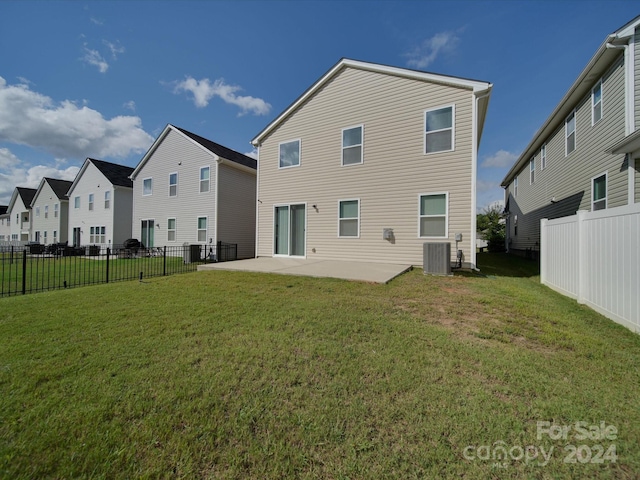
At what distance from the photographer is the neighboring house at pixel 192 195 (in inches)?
559

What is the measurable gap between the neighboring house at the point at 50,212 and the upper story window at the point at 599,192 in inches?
Result: 1505

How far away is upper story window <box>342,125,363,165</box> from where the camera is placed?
9.82 metres

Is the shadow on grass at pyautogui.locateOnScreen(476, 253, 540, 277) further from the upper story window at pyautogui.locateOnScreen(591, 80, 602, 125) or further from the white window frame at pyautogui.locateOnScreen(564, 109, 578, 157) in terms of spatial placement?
the upper story window at pyautogui.locateOnScreen(591, 80, 602, 125)

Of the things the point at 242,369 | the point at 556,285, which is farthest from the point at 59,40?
the point at 556,285

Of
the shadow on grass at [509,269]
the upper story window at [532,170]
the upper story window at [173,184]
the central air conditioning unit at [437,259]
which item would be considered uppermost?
the upper story window at [532,170]

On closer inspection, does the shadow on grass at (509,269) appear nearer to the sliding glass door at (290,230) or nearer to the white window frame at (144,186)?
the sliding glass door at (290,230)

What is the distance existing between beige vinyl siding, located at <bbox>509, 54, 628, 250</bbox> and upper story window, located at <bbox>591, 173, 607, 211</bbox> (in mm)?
163

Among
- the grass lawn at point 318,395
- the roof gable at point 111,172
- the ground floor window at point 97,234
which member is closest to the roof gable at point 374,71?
the grass lawn at point 318,395

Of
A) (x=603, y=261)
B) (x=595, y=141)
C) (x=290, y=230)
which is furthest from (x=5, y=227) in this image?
(x=595, y=141)

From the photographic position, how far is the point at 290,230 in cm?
1109

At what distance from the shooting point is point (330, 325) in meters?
3.54

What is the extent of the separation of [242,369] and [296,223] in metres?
8.80

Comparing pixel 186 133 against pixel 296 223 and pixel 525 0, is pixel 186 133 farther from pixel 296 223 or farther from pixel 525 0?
pixel 525 0

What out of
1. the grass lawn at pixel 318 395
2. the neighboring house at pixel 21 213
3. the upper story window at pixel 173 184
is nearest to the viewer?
the grass lawn at pixel 318 395
